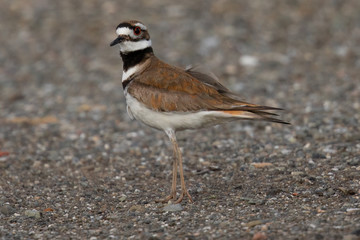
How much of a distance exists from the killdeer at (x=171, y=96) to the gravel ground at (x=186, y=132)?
2.77 ft

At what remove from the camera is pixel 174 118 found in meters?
5.88

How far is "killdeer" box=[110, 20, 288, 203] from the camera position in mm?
5742

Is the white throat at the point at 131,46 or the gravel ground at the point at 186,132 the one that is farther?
the white throat at the point at 131,46

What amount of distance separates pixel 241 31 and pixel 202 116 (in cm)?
790

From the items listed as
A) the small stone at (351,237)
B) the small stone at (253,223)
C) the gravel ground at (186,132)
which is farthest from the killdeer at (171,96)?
the small stone at (351,237)

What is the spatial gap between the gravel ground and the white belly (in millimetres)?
824

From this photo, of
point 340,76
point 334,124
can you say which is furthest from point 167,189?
point 340,76

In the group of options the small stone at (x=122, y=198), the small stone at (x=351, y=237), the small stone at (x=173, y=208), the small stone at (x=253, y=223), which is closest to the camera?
the small stone at (x=351, y=237)

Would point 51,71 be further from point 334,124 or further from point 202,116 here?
point 202,116

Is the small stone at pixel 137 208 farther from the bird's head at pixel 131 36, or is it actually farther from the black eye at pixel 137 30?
the black eye at pixel 137 30

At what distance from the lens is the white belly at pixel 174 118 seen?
19.0 ft

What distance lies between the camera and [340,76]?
1106cm

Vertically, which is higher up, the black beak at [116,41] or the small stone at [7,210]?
the black beak at [116,41]

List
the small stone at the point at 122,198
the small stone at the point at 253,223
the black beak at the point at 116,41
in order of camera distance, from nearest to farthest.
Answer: the small stone at the point at 253,223
the black beak at the point at 116,41
the small stone at the point at 122,198
